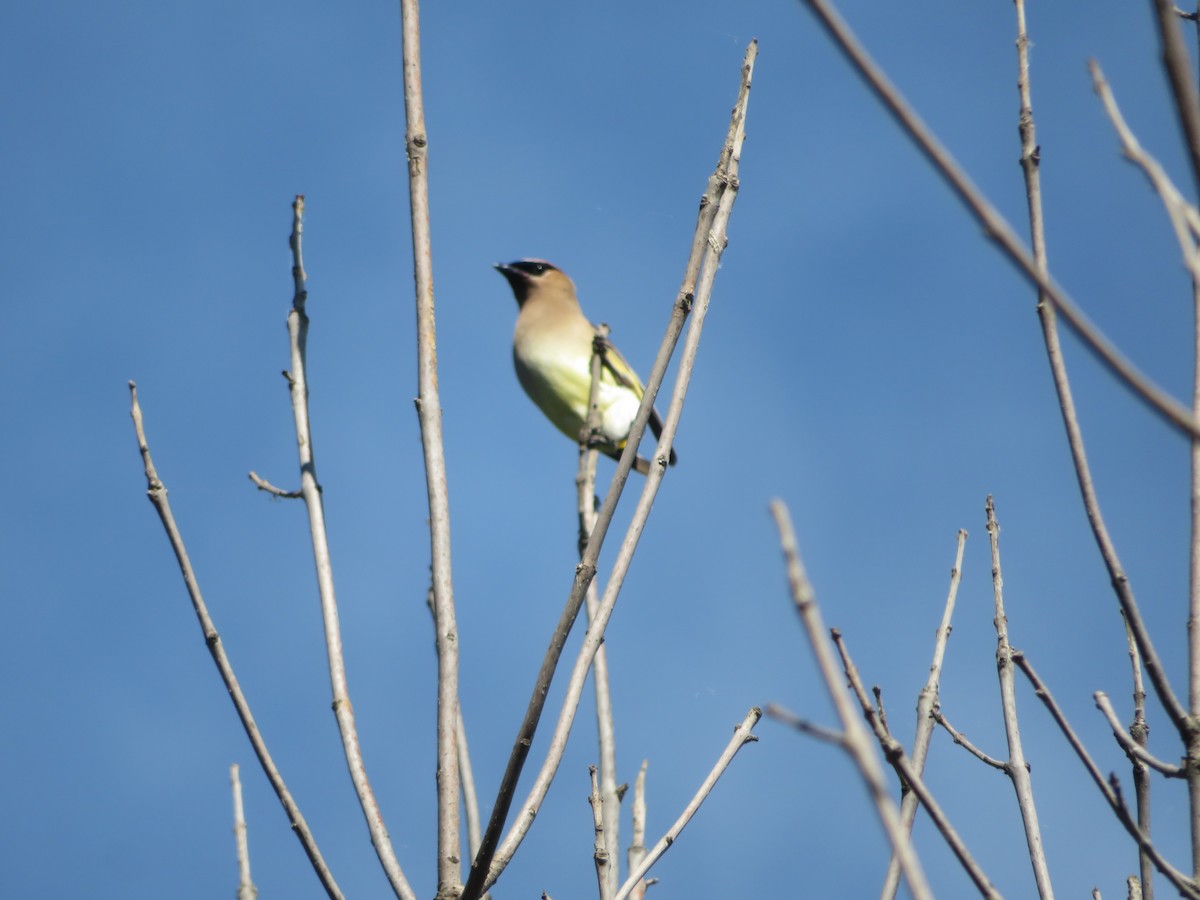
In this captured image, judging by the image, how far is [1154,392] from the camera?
0.93m

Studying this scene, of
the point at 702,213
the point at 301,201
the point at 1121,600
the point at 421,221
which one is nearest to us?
the point at 1121,600

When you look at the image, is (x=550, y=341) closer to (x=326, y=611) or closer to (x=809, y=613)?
(x=326, y=611)

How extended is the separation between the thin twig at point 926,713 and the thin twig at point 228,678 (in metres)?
0.93

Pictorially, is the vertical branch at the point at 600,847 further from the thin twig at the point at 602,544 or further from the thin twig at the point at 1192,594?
the thin twig at the point at 1192,594

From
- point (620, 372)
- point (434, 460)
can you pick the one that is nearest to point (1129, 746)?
point (434, 460)

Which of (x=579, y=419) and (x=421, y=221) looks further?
(x=579, y=419)

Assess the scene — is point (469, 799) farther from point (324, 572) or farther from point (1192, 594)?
point (1192, 594)

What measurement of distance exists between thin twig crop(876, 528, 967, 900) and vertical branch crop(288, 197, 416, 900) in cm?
79

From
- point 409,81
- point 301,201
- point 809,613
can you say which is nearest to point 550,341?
point 301,201

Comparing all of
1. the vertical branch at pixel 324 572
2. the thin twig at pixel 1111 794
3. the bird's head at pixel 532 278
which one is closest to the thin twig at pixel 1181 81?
the thin twig at pixel 1111 794

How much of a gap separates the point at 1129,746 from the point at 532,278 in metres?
6.41

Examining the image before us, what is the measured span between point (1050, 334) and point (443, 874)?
133cm

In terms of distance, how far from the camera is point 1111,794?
6.19ft

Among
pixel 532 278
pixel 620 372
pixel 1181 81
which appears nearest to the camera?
pixel 1181 81
